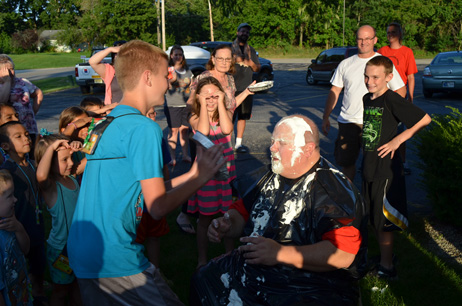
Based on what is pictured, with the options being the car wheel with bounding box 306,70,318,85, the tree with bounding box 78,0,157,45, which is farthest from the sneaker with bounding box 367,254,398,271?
the tree with bounding box 78,0,157,45

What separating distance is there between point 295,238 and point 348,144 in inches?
118

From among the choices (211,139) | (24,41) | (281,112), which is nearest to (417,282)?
(211,139)

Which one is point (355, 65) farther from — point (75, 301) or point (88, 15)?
point (88, 15)

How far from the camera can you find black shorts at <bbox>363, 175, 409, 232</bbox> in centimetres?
399

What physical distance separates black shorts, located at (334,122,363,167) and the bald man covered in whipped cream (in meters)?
2.61

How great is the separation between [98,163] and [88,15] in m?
65.4

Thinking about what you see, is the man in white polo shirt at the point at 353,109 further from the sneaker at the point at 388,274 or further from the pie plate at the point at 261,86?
the sneaker at the point at 388,274

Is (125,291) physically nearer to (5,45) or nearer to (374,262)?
(374,262)

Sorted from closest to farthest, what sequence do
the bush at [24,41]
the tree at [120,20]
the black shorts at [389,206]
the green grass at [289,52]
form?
the black shorts at [389,206]
the green grass at [289,52]
the tree at [120,20]
the bush at [24,41]

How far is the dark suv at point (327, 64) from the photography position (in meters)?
20.6

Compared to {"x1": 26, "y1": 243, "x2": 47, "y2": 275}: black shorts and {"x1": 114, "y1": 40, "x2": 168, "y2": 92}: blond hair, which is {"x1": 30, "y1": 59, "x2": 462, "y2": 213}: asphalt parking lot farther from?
{"x1": 114, "y1": 40, "x2": 168, "y2": 92}: blond hair

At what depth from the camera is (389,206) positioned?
13.2 feet

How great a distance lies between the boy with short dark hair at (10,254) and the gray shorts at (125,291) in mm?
752

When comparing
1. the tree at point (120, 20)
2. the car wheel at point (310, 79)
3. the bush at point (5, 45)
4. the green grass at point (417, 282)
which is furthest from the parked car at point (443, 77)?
the bush at point (5, 45)
